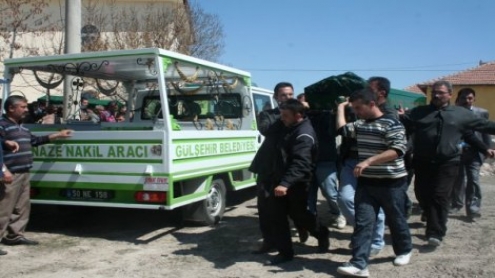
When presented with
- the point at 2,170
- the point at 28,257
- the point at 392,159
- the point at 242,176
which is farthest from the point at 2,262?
the point at 392,159

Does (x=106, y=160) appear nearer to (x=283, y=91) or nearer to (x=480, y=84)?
(x=283, y=91)

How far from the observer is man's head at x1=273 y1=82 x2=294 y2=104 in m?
5.40

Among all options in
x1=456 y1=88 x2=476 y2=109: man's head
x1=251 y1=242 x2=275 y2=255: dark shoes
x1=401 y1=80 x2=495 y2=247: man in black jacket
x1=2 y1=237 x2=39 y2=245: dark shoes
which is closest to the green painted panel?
x1=2 y1=237 x2=39 y2=245: dark shoes

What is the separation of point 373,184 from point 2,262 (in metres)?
3.71

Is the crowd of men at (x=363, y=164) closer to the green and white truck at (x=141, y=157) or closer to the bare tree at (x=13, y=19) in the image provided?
the green and white truck at (x=141, y=157)

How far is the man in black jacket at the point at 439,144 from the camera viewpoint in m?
5.19

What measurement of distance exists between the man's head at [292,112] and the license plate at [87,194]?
2.30 meters

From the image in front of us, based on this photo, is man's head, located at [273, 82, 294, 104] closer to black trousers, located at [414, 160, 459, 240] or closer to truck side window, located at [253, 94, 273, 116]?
black trousers, located at [414, 160, 459, 240]

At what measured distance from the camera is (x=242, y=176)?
7.39 meters

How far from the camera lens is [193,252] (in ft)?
17.8

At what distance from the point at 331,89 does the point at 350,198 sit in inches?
52.0

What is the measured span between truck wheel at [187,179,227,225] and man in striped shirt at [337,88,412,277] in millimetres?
2427

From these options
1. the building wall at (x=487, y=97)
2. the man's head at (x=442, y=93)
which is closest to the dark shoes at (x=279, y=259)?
the man's head at (x=442, y=93)

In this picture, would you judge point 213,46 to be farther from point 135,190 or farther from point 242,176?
point 135,190
